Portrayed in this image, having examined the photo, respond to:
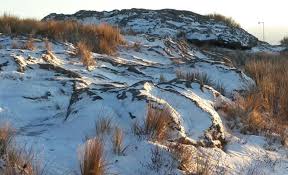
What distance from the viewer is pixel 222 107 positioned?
21.4ft

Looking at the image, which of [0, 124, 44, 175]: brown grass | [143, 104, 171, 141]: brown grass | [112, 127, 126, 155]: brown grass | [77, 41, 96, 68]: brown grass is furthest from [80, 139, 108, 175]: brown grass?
[77, 41, 96, 68]: brown grass

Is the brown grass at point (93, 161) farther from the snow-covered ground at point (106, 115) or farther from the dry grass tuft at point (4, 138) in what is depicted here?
the dry grass tuft at point (4, 138)

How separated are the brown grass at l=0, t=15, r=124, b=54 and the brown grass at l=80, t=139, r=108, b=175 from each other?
232 inches

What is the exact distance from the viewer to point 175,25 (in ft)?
57.2

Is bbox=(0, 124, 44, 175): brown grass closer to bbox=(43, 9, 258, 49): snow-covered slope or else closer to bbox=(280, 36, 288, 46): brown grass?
bbox=(43, 9, 258, 49): snow-covered slope

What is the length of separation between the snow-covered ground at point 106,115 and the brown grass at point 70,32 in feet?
8.15

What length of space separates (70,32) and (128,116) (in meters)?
6.27

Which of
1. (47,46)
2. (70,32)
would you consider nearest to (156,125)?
(47,46)

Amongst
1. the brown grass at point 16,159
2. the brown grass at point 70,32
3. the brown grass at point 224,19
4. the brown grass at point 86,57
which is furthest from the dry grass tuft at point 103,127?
the brown grass at point 224,19

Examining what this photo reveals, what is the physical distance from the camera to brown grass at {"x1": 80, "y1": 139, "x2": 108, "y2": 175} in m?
3.94

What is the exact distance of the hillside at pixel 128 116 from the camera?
4.51 metres

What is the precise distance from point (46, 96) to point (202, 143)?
6.35 feet

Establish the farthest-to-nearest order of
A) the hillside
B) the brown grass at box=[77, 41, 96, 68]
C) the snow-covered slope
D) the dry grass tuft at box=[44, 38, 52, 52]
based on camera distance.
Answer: the snow-covered slope, the dry grass tuft at box=[44, 38, 52, 52], the brown grass at box=[77, 41, 96, 68], the hillside

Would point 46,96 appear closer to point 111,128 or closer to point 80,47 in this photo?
point 111,128
